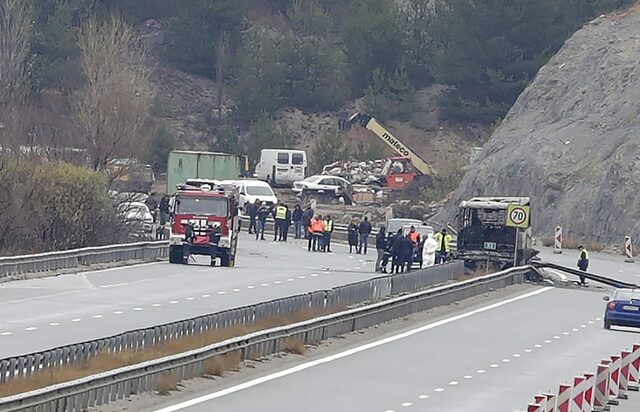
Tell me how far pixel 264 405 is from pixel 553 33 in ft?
263

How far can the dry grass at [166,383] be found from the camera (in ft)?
71.0

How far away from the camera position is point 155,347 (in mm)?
24250

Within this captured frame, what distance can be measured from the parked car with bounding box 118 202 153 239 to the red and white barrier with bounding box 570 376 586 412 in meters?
36.8

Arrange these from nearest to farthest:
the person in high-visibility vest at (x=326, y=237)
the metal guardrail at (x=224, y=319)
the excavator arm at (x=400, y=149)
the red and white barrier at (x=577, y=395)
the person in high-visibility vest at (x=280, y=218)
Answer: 1. the red and white barrier at (x=577, y=395)
2. the metal guardrail at (x=224, y=319)
3. the person in high-visibility vest at (x=326, y=237)
4. the person in high-visibility vest at (x=280, y=218)
5. the excavator arm at (x=400, y=149)

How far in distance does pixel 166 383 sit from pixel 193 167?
5081 centimetres

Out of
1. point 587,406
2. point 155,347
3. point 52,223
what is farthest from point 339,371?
point 52,223

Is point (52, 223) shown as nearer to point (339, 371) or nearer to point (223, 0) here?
point (339, 371)

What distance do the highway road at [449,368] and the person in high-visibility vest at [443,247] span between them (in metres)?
→ 11.3

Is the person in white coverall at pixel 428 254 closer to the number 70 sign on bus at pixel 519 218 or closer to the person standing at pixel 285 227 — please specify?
the number 70 sign on bus at pixel 519 218

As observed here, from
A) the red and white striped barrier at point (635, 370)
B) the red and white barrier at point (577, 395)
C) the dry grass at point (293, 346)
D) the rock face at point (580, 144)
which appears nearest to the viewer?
the red and white barrier at point (577, 395)

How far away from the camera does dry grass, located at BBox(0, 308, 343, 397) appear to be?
64.9 ft

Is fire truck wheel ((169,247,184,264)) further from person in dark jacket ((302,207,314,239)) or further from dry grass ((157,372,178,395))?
dry grass ((157,372,178,395))

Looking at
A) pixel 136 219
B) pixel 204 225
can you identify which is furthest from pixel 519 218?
pixel 136 219

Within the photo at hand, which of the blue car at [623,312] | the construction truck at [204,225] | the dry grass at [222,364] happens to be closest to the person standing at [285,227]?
the construction truck at [204,225]
